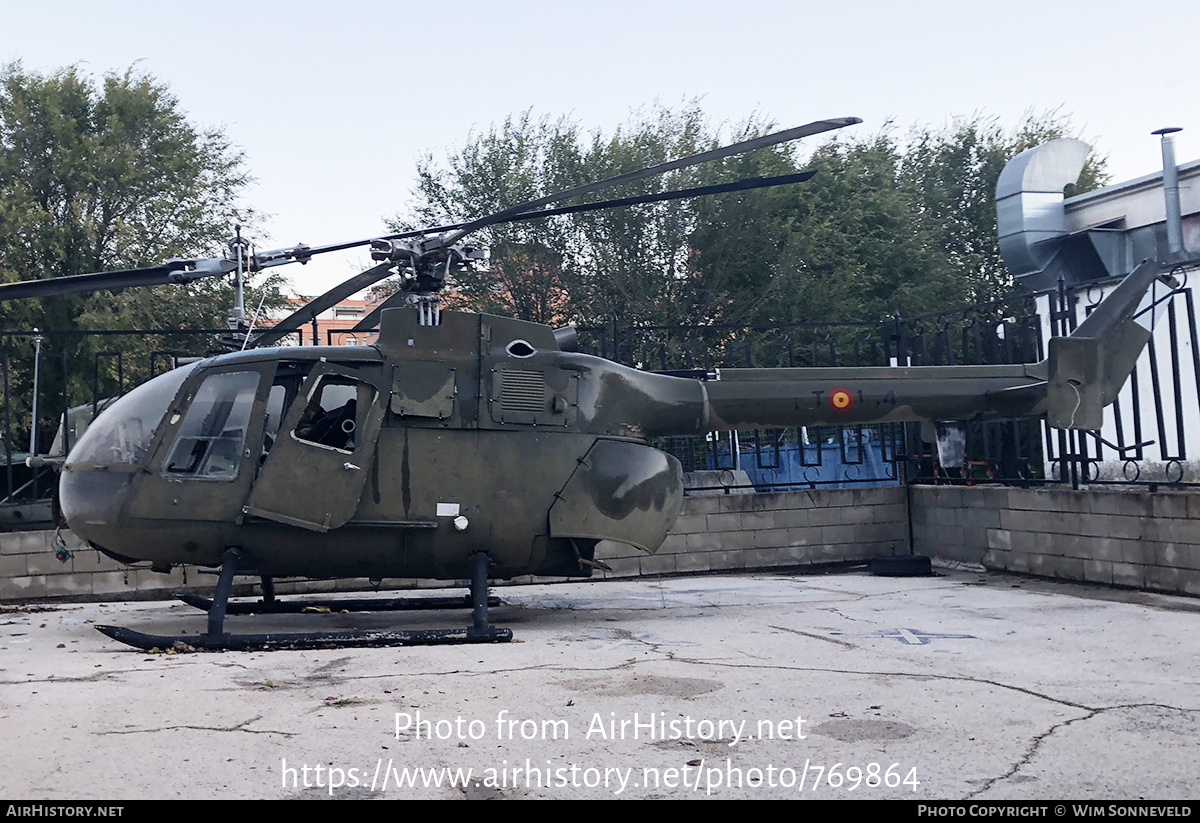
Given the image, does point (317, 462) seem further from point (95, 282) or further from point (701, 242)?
point (701, 242)

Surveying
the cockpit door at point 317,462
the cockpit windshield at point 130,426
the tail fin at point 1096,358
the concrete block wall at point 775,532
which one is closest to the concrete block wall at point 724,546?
the concrete block wall at point 775,532

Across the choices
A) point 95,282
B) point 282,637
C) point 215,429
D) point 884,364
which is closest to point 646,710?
point 282,637

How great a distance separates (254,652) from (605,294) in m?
20.5

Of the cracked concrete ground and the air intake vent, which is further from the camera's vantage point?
the air intake vent

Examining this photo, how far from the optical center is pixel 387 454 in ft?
23.7

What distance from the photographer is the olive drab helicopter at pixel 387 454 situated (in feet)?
22.8

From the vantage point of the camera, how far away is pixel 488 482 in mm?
7395

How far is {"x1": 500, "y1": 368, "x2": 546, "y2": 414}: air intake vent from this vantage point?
7516mm

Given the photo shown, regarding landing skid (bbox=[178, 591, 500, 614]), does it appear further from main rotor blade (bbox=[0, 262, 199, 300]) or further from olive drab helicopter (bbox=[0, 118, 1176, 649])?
main rotor blade (bbox=[0, 262, 199, 300])

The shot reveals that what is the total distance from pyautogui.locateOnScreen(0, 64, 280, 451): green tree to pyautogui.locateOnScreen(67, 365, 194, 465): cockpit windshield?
53.4 feet

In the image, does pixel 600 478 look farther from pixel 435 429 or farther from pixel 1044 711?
pixel 1044 711

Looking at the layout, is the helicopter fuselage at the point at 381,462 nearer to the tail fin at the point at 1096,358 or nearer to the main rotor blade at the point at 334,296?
the main rotor blade at the point at 334,296

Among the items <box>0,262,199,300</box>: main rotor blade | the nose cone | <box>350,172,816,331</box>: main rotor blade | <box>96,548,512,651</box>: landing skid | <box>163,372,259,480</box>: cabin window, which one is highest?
<box>350,172,816,331</box>: main rotor blade

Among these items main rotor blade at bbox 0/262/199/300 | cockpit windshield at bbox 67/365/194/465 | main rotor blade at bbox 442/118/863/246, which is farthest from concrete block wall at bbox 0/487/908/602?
main rotor blade at bbox 442/118/863/246
